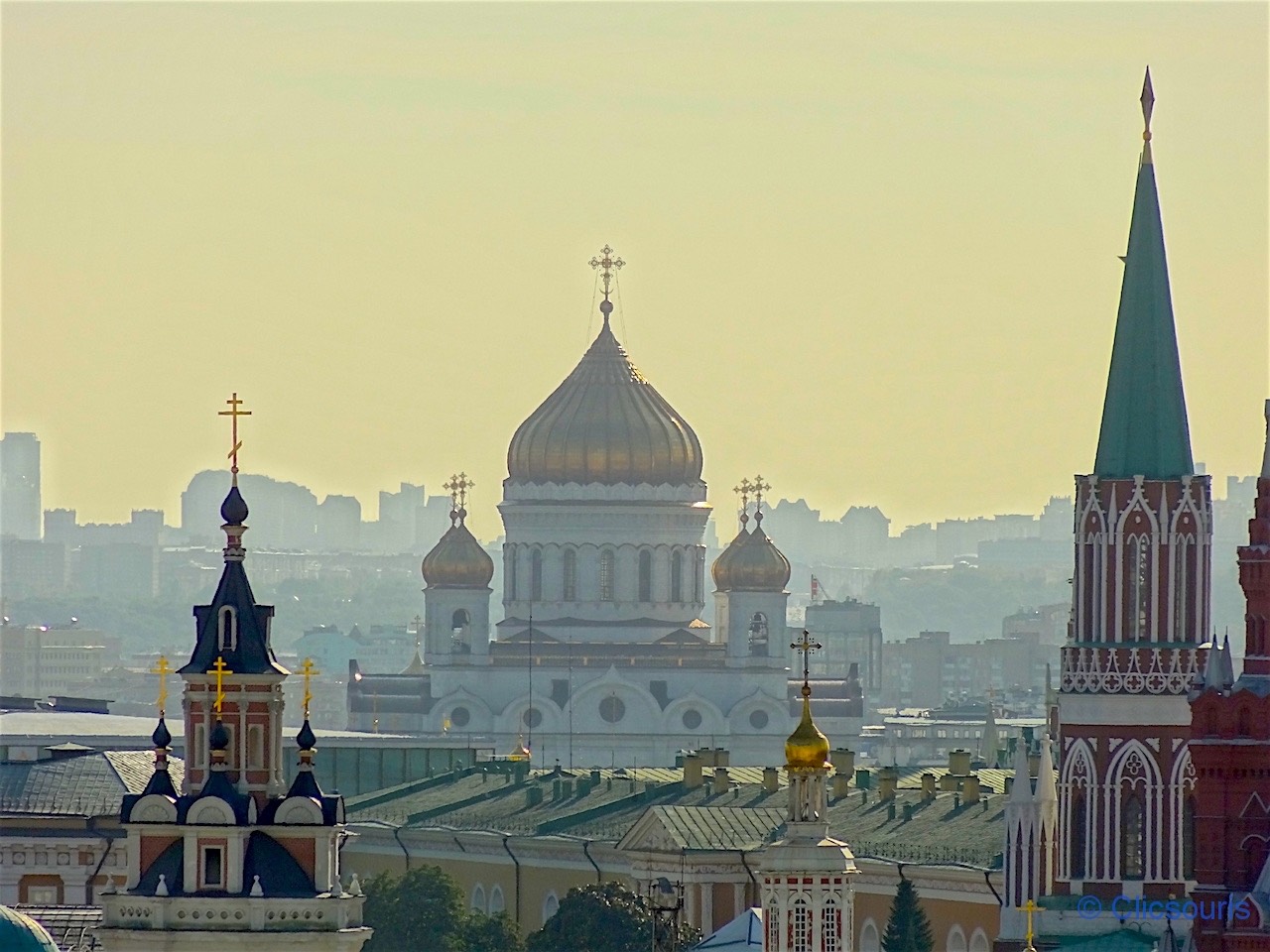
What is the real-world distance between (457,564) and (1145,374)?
70.3 m

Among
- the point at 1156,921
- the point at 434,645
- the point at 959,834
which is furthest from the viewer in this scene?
the point at 434,645

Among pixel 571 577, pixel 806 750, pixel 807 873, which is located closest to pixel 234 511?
pixel 806 750

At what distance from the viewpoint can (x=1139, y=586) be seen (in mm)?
79562

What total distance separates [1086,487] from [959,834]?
1642 centimetres

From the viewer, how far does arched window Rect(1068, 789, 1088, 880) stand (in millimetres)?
79375

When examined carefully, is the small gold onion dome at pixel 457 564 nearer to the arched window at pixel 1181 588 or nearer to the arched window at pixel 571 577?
the arched window at pixel 571 577

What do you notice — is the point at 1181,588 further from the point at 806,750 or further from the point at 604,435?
the point at 604,435

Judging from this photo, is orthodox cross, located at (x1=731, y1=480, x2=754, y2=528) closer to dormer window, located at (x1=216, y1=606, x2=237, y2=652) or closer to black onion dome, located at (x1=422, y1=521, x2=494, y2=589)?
black onion dome, located at (x1=422, y1=521, x2=494, y2=589)

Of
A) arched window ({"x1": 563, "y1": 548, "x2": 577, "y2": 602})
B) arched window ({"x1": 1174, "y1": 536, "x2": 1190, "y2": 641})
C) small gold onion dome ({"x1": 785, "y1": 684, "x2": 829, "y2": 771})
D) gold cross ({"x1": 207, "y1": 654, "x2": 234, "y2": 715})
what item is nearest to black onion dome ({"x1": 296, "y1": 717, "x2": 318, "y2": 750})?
gold cross ({"x1": 207, "y1": 654, "x2": 234, "y2": 715})

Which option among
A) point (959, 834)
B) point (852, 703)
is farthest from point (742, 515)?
point (959, 834)

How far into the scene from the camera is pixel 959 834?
3770 inches

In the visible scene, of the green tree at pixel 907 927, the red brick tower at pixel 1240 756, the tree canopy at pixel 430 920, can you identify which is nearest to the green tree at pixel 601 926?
the tree canopy at pixel 430 920

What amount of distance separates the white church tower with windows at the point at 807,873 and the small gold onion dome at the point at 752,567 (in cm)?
9035

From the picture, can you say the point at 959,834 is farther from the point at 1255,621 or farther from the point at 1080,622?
the point at 1255,621
